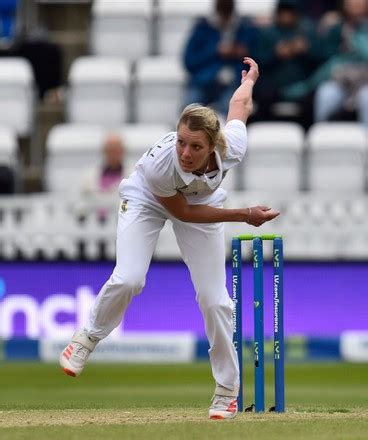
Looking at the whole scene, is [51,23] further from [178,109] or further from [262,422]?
[262,422]

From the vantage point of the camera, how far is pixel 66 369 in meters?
6.78

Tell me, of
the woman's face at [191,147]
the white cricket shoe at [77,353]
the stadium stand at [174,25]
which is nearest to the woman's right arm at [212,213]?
the woman's face at [191,147]

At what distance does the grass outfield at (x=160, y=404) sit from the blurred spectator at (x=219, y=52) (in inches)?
94.2

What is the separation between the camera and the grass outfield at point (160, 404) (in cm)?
632

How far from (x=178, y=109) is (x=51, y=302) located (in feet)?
7.09

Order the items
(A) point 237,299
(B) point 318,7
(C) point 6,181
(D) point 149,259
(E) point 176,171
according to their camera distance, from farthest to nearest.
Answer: (B) point 318,7 → (C) point 6,181 → (A) point 237,299 → (D) point 149,259 → (E) point 176,171

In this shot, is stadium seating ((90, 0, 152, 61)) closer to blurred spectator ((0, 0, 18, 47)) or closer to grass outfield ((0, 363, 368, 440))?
blurred spectator ((0, 0, 18, 47))

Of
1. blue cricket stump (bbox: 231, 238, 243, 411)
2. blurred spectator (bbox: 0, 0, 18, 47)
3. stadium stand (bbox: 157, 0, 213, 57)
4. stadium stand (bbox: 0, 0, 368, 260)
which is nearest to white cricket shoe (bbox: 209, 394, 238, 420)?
blue cricket stump (bbox: 231, 238, 243, 411)

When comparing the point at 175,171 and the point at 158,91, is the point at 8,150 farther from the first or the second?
the point at 175,171

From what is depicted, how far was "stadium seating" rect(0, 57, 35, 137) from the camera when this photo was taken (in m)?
12.4

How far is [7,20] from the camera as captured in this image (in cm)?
1346

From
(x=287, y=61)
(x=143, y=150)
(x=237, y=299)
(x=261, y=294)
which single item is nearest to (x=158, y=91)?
(x=143, y=150)

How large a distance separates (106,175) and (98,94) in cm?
122

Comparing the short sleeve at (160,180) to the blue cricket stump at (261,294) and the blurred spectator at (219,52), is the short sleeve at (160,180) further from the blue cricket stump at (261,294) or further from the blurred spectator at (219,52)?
the blurred spectator at (219,52)
